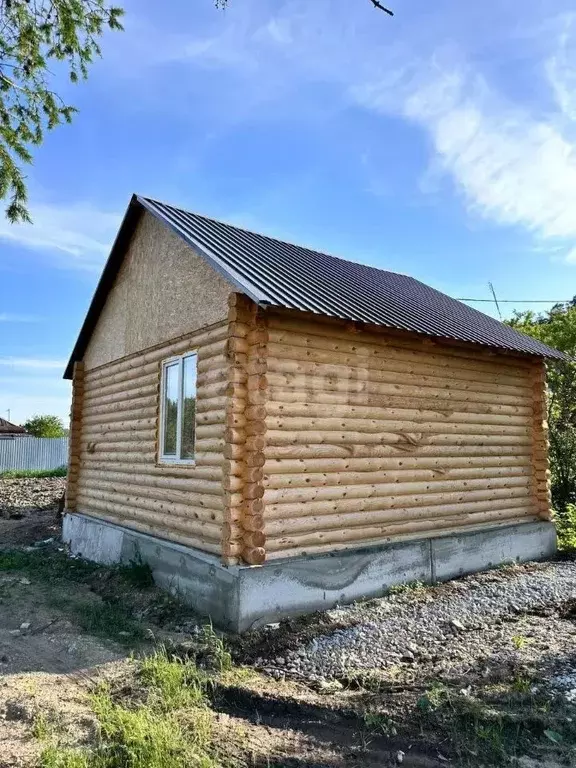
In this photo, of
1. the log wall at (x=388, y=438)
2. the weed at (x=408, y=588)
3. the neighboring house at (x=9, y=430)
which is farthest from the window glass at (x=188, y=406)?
the neighboring house at (x=9, y=430)

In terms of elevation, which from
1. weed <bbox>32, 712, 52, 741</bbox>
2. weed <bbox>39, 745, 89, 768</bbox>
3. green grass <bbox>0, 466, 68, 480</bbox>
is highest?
green grass <bbox>0, 466, 68, 480</bbox>

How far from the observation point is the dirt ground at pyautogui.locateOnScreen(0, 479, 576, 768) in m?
3.88

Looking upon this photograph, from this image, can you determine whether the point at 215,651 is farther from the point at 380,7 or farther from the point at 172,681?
the point at 380,7

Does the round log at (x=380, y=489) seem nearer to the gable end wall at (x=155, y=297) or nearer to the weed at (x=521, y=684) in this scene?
the gable end wall at (x=155, y=297)

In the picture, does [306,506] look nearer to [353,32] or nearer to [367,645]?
[367,645]

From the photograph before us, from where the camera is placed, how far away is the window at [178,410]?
8.02 meters

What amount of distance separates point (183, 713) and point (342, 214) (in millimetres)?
9782

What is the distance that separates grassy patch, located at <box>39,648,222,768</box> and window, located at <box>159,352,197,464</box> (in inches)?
129

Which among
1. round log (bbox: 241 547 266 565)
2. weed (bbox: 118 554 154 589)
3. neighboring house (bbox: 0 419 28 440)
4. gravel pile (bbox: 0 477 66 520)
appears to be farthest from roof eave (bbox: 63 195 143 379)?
neighboring house (bbox: 0 419 28 440)

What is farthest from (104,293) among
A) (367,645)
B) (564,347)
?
(564,347)

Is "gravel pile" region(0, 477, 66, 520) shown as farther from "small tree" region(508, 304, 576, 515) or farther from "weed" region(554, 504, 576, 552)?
"small tree" region(508, 304, 576, 515)

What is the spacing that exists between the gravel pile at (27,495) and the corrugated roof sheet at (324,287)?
10529 mm

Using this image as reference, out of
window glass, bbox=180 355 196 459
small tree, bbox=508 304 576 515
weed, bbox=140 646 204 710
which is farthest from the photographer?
small tree, bbox=508 304 576 515

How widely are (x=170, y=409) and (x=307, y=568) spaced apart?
3.26 meters
